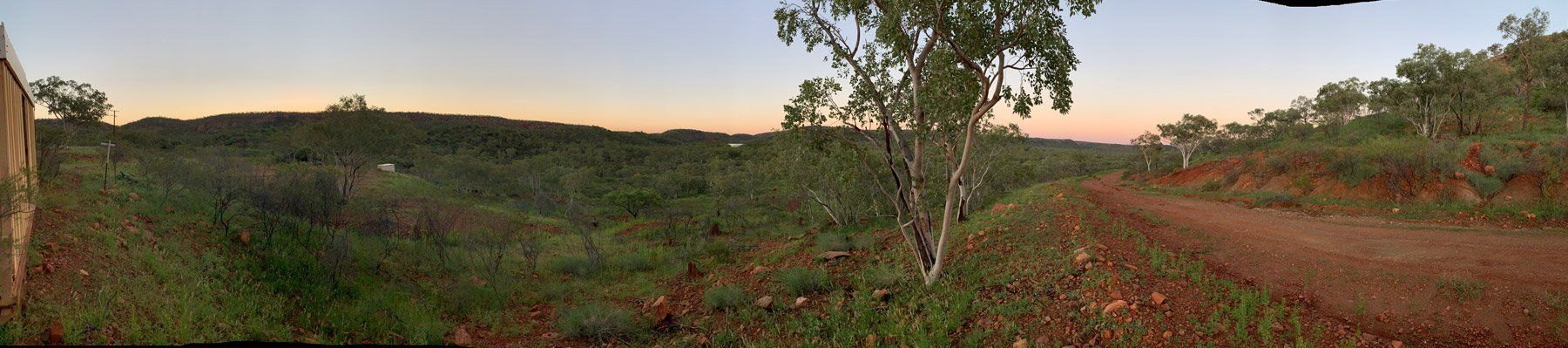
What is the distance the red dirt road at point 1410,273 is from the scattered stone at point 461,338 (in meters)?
9.61

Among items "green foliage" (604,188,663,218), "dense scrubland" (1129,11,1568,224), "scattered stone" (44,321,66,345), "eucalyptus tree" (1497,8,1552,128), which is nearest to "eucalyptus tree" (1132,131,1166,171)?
"dense scrubland" (1129,11,1568,224)

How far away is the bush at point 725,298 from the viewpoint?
891cm

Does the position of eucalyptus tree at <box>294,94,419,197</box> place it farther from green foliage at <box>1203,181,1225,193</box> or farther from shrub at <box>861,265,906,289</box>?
green foliage at <box>1203,181,1225,193</box>

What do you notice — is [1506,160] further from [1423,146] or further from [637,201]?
[637,201]

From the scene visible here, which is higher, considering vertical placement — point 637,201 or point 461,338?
point 461,338

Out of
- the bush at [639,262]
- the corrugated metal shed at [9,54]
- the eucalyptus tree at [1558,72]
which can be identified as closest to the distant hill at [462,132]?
the eucalyptus tree at [1558,72]

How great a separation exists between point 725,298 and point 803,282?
123 centimetres

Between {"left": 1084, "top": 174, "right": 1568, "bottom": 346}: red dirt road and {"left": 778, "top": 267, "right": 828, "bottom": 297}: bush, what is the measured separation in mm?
5158

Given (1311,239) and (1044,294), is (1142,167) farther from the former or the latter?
(1044,294)

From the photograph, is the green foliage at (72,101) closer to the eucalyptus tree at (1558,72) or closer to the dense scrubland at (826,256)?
the dense scrubland at (826,256)

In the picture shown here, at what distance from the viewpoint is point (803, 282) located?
9195 mm

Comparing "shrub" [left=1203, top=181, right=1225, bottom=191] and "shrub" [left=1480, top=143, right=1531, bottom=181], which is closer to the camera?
"shrub" [left=1480, top=143, right=1531, bottom=181]

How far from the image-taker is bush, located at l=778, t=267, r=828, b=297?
912 centimetres

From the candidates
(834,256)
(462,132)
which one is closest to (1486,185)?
(834,256)
